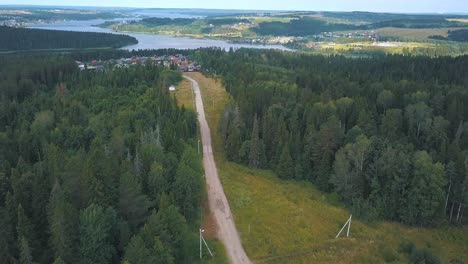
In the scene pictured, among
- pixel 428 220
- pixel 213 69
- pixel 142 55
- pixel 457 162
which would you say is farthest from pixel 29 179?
pixel 142 55

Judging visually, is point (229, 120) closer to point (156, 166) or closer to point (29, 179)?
point (156, 166)

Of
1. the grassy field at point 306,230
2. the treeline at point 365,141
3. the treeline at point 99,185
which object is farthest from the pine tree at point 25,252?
the treeline at point 365,141

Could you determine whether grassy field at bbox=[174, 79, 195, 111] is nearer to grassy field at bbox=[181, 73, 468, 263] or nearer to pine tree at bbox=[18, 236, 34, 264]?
grassy field at bbox=[181, 73, 468, 263]

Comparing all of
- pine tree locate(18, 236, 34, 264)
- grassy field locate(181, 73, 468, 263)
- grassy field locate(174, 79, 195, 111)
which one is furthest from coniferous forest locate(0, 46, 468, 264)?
grassy field locate(174, 79, 195, 111)

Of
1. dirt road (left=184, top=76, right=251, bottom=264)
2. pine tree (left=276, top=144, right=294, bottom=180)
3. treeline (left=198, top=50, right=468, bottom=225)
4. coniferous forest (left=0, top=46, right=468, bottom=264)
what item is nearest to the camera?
coniferous forest (left=0, top=46, right=468, bottom=264)

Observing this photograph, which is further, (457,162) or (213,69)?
(213,69)

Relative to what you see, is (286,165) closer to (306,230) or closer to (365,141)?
(365,141)
